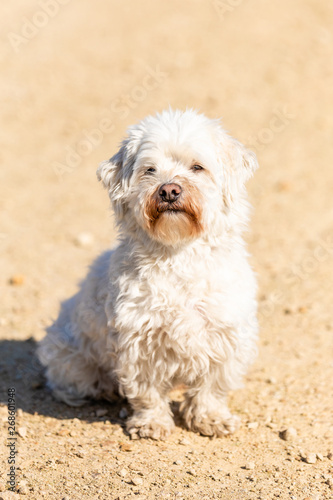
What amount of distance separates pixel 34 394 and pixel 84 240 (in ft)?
10.7

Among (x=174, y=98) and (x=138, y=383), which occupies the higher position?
(x=174, y=98)

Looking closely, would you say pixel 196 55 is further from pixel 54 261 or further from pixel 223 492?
pixel 223 492

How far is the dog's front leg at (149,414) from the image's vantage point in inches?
166

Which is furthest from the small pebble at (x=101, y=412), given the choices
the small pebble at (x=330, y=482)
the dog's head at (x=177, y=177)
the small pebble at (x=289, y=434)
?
the small pebble at (x=330, y=482)

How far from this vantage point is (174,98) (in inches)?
453

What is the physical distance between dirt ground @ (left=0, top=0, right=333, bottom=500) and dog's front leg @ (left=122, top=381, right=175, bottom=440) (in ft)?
0.30

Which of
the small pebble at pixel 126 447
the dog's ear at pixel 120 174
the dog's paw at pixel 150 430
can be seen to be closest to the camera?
the dog's ear at pixel 120 174

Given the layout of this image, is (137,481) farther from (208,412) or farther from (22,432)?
(22,432)

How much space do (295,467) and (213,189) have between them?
70.0 inches

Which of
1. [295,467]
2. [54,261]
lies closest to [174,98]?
[54,261]

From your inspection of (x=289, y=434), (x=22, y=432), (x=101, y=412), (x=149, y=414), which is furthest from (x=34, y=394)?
(x=289, y=434)

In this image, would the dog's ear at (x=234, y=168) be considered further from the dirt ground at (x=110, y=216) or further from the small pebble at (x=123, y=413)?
the small pebble at (x=123, y=413)

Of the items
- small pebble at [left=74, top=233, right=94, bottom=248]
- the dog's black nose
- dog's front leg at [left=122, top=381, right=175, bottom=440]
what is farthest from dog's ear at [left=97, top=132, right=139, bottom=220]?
small pebble at [left=74, top=233, right=94, bottom=248]

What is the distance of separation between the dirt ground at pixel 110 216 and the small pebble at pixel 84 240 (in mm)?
39
